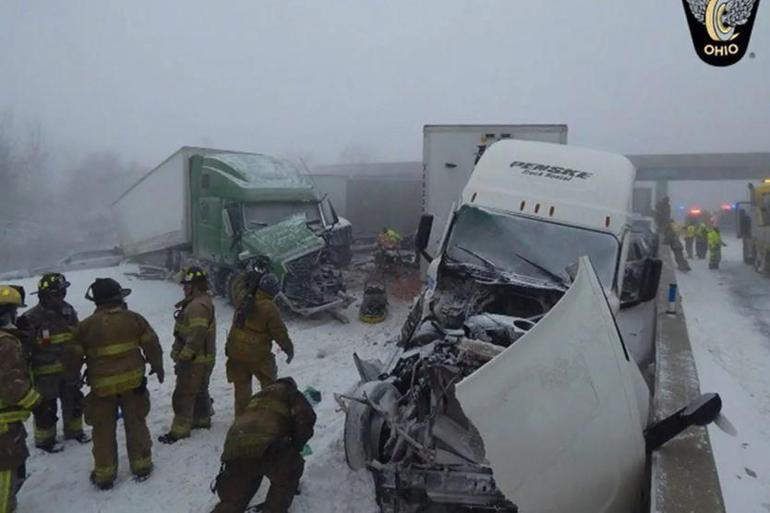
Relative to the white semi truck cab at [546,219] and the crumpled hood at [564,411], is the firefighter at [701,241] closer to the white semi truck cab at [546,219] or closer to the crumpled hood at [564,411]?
the white semi truck cab at [546,219]

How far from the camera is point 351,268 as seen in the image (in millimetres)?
15594

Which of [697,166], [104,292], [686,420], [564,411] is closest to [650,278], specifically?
[686,420]

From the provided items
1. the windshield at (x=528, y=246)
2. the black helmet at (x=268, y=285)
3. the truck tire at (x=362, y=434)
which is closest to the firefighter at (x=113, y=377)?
the black helmet at (x=268, y=285)

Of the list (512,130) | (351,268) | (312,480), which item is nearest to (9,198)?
(351,268)

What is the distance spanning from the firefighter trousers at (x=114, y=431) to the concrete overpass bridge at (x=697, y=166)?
44110 mm

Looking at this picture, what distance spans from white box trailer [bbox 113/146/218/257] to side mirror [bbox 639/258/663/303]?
9.68 meters

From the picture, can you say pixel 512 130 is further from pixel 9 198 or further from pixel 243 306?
pixel 9 198

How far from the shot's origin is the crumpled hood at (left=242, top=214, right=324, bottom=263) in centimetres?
1045

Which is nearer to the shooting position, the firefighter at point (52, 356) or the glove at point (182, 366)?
the firefighter at point (52, 356)

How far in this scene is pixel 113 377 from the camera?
4598 mm

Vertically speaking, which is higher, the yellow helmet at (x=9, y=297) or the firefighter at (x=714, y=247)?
the yellow helmet at (x=9, y=297)

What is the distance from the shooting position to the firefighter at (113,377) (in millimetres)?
4582

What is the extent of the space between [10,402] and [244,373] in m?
2.04

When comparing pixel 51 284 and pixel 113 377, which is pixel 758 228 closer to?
pixel 113 377
